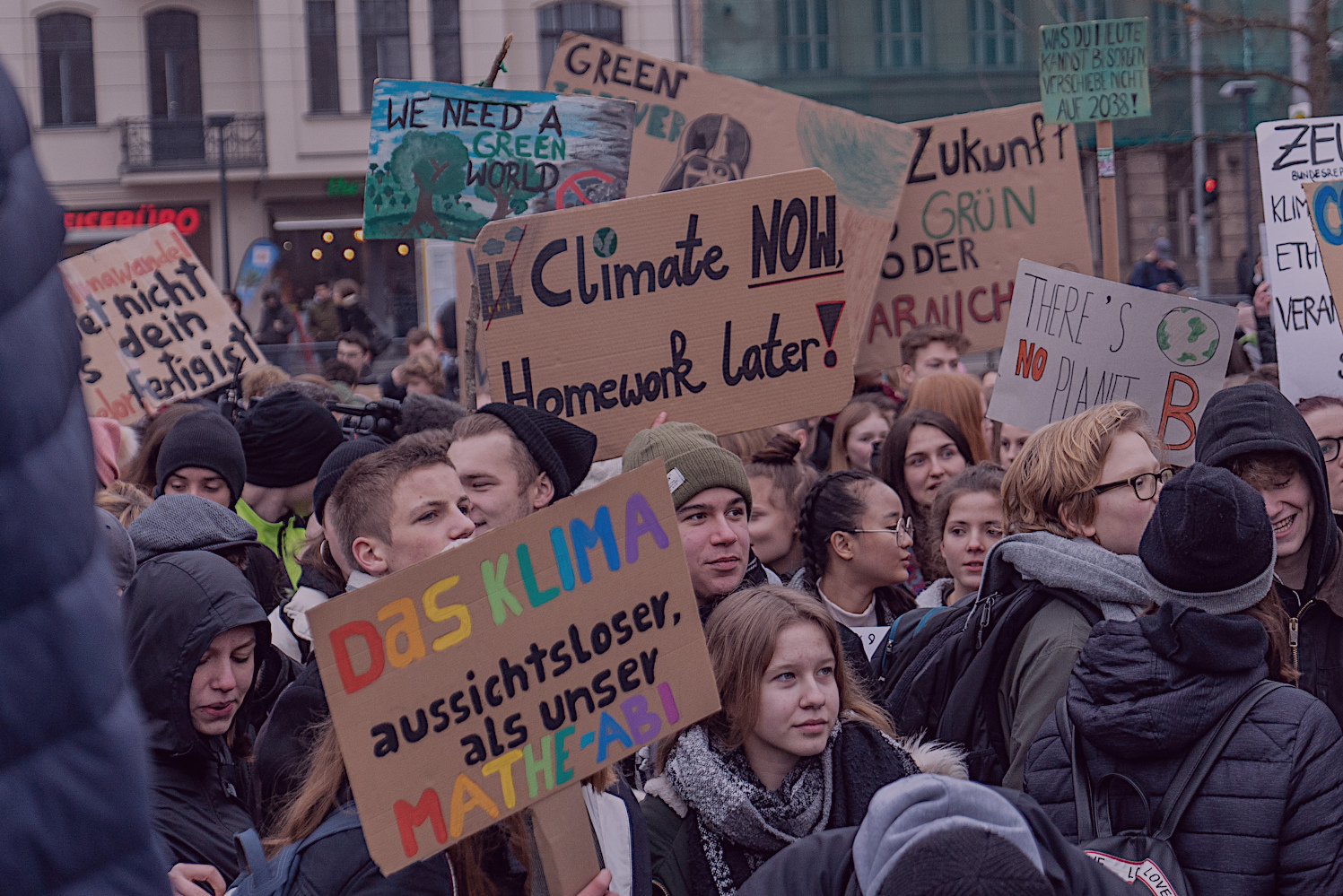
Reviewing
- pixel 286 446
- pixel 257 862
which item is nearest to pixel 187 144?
pixel 286 446

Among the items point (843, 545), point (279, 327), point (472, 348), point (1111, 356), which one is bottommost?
point (843, 545)

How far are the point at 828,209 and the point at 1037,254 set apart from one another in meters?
2.70

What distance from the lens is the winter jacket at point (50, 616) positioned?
2.78 ft

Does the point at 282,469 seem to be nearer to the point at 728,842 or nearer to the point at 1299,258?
the point at 728,842

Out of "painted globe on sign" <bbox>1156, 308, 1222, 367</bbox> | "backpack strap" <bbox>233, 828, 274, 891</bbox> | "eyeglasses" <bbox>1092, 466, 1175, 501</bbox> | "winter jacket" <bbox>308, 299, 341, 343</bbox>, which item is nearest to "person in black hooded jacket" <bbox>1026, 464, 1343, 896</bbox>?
"eyeglasses" <bbox>1092, 466, 1175, 501</bbox>

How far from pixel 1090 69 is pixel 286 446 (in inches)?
160

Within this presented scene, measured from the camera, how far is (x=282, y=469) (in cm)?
522

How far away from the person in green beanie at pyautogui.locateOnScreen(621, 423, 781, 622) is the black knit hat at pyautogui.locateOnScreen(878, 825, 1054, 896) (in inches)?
82.4

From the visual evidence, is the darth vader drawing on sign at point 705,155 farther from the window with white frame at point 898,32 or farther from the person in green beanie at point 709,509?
the window with white frame at point 898,32

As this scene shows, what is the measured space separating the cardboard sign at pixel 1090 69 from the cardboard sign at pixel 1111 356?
191 centimetres

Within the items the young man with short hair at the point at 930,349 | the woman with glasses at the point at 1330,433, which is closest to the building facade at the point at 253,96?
the young man with short hair at the point at 930,349

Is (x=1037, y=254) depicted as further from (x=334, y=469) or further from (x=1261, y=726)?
(x=1261, y=726)

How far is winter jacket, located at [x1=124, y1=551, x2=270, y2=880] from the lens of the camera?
3037mm

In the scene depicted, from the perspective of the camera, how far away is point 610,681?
242 cm
